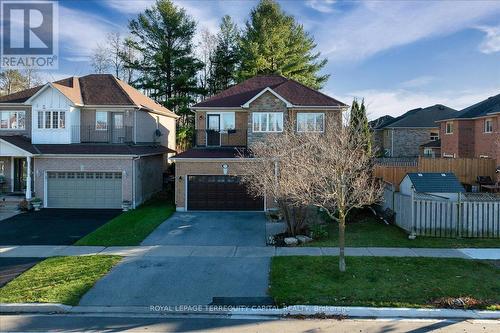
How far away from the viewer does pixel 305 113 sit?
24203 millimetres

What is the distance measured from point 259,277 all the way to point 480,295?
5.52 m

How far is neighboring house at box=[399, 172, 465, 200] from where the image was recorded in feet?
51.6

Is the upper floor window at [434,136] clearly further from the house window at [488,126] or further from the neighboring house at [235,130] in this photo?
the neighboring house at [235,130]

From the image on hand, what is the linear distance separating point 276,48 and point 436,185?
26690 mm

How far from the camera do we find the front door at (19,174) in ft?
81.8

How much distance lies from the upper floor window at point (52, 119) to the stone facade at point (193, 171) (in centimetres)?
836

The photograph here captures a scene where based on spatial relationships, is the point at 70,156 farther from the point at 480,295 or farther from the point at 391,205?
the point at 480,295

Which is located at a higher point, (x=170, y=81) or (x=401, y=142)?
(x=170, y=81)

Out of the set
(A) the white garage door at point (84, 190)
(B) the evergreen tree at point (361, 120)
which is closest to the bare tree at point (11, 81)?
(A) the white garage door at point (84, 190)

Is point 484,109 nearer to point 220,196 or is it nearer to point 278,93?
point 278,93

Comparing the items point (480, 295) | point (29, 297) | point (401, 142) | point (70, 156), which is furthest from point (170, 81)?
point (480, 295)

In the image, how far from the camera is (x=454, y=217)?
1512 centimetres

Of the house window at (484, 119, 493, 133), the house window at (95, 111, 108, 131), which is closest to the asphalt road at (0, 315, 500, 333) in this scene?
the house window at (95, 111, 108, 131)

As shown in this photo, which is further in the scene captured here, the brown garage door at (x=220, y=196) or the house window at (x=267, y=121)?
the house window at (x=267, y=121)
